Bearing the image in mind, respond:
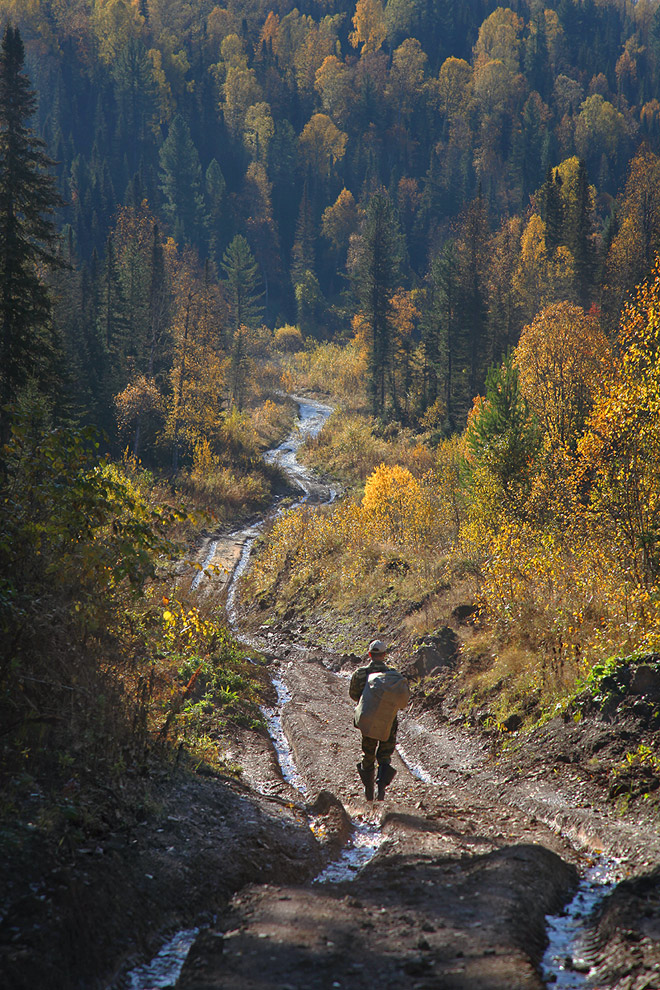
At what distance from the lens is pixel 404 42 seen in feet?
476

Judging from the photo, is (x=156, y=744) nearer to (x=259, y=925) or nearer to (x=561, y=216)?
(x=259, y=925)

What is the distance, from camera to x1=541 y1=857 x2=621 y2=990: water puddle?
17.5 ft

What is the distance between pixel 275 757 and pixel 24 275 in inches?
638

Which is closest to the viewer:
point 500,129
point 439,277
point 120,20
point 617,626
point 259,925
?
point 259,925

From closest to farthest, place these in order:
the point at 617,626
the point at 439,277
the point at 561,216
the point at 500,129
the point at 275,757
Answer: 1. the point at 617,626
2. the point at 275,757
3. the point at 439,277
4. the point at 561,216
5. the point at 500,129

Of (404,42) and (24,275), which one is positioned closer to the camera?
(24,275)

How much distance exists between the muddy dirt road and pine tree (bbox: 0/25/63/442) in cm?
1400

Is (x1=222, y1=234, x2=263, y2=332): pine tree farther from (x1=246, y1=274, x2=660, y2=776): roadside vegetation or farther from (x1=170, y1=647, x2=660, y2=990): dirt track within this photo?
(x1=170, y1=647, x2=660, y2=990): dirt track

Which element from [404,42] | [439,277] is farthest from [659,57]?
[439,277]

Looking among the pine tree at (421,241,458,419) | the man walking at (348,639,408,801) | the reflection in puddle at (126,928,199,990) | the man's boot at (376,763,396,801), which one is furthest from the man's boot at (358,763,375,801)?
the pine tree at (421,241,458,419)

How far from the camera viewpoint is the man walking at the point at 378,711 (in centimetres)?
990

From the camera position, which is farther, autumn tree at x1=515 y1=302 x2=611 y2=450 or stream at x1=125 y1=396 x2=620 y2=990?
autumn tree at x1=515 y1=302 x2=611 y2=450

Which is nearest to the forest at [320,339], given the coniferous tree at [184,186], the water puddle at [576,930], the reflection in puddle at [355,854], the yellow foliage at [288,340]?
the coniferous tree at [184,186]

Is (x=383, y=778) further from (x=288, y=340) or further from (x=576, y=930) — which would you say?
(x=288, y=340)
